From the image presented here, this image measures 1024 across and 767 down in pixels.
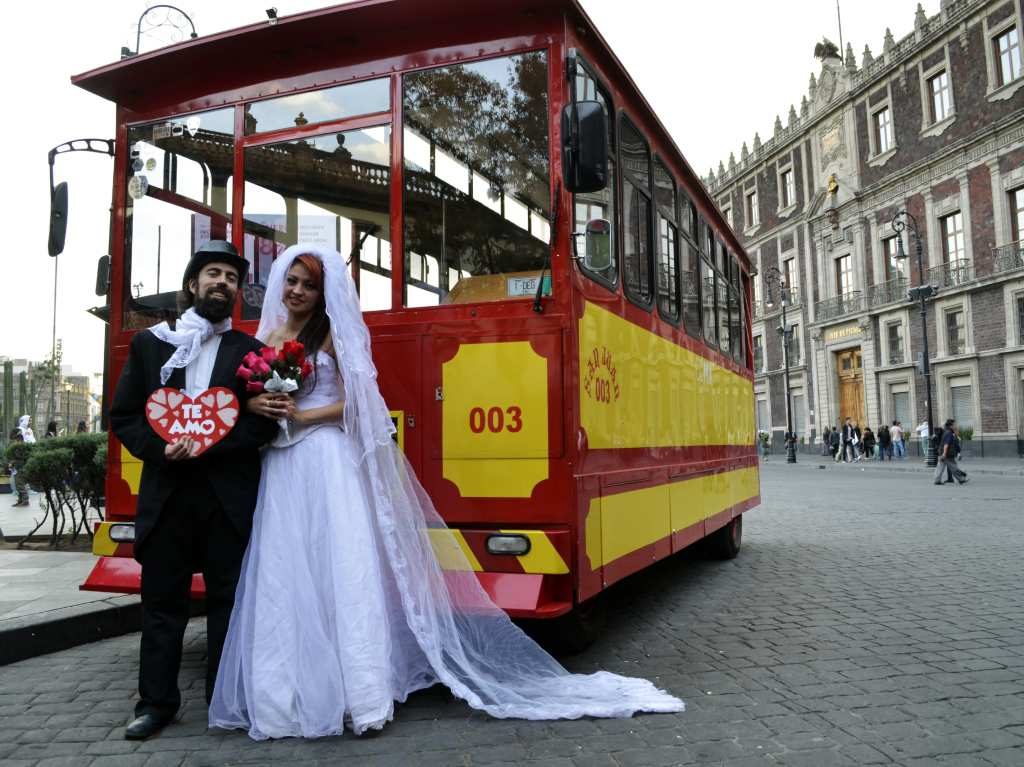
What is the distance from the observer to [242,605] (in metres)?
3.67

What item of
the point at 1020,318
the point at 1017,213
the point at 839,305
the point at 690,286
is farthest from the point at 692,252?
the point at 839,305

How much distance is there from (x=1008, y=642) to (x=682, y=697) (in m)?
2.34

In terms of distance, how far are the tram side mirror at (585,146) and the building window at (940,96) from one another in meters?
36.0

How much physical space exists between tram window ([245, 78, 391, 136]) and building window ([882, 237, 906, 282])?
37232mm

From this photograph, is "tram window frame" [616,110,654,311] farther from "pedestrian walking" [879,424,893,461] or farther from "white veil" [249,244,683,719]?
"pedestrian walking" [879,424,893,461]

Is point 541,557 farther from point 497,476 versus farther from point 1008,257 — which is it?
point 1008,257

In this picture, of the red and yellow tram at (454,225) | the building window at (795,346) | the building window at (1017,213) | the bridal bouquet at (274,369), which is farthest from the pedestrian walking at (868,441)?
the bridal bouquet at (274,369)

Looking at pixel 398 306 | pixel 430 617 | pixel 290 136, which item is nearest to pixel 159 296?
pixel 290 136

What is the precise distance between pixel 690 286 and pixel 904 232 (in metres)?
34.5

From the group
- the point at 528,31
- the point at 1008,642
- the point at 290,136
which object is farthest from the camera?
the point at 1008,642

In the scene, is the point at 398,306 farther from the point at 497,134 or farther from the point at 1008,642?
the point at 1008,642

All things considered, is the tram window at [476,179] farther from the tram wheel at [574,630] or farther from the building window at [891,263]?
the building window at [891,263]

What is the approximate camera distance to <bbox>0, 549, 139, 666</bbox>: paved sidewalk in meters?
4.98

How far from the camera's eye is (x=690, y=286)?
7.02 m
